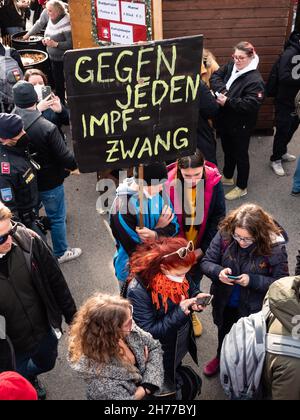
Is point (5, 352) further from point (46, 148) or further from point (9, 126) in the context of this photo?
point (46, 148)

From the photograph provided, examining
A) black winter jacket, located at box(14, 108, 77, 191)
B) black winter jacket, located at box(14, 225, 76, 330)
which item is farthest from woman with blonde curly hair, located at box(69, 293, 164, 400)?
black winter jacket, located at box(14, 108, 77, 191)

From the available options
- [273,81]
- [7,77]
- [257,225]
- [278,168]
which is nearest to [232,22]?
[273,81]

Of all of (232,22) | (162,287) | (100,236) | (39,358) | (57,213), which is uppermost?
(232,22)

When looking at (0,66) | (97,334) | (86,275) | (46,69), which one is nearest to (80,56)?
(97,334)

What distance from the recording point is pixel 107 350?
105 inches

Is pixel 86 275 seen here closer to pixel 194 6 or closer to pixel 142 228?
pixel 142 228

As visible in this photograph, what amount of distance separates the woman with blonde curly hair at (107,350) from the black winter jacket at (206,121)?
2936mm

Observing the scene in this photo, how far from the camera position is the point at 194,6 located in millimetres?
6336

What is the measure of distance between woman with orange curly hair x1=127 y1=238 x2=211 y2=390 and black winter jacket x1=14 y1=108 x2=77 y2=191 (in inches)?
65.9

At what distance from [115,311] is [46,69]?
6.05 metres

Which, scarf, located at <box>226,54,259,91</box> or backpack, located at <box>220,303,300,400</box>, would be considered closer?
backpack, located at <box>220,303,300,400</box>

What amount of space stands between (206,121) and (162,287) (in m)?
2.79

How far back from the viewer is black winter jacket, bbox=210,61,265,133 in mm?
5492

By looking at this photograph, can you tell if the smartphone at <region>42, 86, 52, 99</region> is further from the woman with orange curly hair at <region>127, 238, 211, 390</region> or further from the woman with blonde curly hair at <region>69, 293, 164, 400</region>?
the woman with blonde curly hair at <region>69, 293, 164, 400</region>
